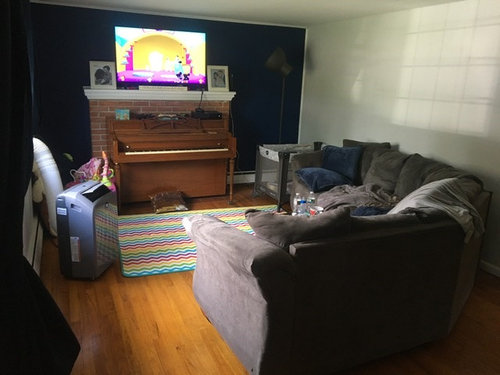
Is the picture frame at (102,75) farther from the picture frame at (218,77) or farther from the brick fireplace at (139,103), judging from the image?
the picture frame at (218,77)

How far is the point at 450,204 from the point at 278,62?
10.4ft

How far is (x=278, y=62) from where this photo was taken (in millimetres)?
5023

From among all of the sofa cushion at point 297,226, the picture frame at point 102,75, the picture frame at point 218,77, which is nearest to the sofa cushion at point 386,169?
the sofa cushion at point 297,226

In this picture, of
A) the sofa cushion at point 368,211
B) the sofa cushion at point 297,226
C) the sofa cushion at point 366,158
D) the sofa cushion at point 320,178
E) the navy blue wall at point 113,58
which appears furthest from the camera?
the navy blue wall at point 113,58

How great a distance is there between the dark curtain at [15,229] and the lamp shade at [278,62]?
387 cm

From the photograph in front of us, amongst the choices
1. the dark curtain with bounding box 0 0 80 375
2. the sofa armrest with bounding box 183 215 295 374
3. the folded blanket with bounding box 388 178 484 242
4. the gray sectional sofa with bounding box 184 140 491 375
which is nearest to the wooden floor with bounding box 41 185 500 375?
the gray sectional sofa with bounding box 184 140 491 375

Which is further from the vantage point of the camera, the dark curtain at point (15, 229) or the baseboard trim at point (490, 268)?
the baseboard trim at point (490, 268)

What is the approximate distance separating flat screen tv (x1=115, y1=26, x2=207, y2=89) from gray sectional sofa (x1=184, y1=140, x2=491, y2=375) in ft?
9.43

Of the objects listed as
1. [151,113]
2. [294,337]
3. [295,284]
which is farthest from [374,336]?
[151,113]

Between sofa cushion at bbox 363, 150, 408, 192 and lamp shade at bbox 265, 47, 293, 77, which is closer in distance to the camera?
sofa cushion at bbox 363, 150, 408, 192

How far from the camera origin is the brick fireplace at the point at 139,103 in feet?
15.0

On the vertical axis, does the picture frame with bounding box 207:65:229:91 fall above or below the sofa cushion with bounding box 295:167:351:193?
above

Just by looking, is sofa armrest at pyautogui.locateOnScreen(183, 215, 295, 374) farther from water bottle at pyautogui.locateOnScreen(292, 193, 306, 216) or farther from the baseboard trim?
the baseboard trim

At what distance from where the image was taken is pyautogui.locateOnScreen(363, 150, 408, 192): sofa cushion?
12.2 ft
